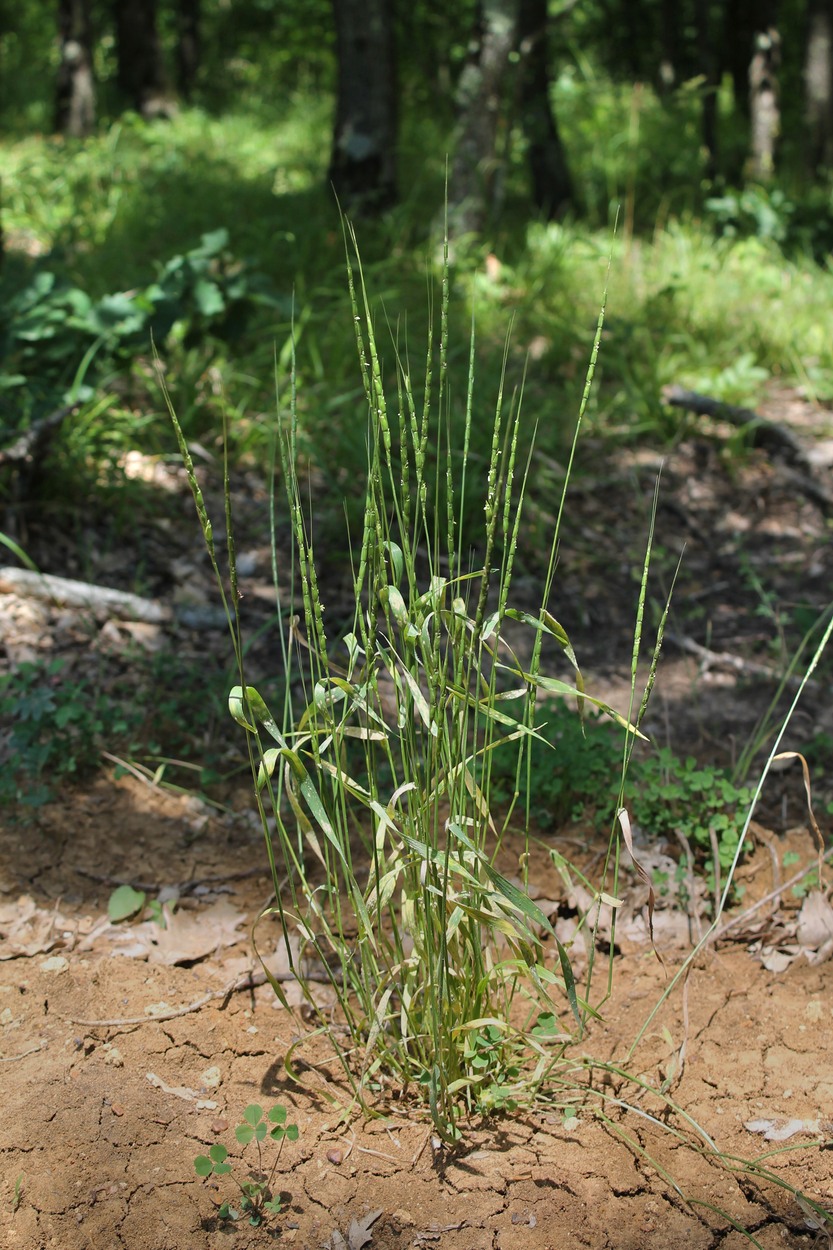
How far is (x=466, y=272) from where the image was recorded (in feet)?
15.5

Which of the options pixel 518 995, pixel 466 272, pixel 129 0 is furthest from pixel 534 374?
pixel 129 0

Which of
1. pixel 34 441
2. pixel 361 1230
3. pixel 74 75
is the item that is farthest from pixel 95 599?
pixel 74 75

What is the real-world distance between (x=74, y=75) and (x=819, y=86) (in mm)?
5542

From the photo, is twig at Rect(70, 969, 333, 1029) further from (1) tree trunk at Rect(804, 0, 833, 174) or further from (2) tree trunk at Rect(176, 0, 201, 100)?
(2) tree trunk at Rect(176, 0, 201, 100)

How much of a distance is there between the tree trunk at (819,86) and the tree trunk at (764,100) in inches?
20.4

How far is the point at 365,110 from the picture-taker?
Answer: 528 centimetres

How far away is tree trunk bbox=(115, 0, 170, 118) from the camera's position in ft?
28.3

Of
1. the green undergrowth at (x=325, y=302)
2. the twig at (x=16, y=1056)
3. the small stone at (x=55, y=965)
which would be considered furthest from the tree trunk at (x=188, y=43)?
the twig at (x=16, y=1056)

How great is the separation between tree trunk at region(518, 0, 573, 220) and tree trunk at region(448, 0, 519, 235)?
0.66 m

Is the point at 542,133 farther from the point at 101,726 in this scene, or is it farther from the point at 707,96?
the point at 101,726

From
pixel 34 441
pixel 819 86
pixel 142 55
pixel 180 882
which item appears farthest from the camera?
pixel 142 55

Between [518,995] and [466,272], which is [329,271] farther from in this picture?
[518,995]

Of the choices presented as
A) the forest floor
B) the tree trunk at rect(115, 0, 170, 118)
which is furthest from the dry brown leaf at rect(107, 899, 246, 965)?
the tree trunk at rect(115, 0, 170, 118)

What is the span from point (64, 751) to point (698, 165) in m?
5.75
